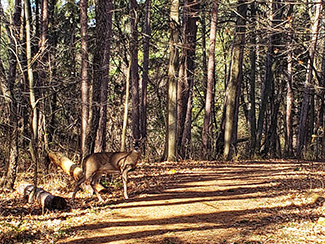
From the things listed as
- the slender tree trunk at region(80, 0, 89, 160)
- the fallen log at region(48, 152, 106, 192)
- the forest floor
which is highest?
the slender tree trunk at region(80, 0, 89, 160)

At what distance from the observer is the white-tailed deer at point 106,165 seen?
12000 mm

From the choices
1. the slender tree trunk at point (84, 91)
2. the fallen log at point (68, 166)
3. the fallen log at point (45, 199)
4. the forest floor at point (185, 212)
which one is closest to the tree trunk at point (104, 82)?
the slender tree trunk at point (84, 91)

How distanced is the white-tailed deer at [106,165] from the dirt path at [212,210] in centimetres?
79

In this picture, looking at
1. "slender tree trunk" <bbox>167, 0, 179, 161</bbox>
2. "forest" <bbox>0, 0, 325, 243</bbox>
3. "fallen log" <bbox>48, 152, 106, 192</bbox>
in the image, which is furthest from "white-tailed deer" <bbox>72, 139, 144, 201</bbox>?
"slender tree trunk" <bbox>167, 0, 179, 161</bbox>

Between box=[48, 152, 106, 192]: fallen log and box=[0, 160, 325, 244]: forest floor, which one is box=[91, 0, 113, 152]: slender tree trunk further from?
box=[0, 160, 325, 244]: forest floor

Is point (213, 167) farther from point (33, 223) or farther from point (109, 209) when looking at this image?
point (33, 223)

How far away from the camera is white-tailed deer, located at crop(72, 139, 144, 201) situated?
12.0m

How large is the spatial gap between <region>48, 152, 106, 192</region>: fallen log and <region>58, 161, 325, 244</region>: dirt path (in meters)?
0.97

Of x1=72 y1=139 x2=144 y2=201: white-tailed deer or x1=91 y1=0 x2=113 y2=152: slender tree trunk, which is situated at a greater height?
x1=91 y1=0 x2=113 y2=152: slender tree trunk

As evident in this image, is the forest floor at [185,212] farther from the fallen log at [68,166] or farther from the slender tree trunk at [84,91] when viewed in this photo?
the slender tree trunk at [84,91]

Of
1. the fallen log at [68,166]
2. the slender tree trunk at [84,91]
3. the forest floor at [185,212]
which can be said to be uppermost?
the slender tree trunk at [84,91]

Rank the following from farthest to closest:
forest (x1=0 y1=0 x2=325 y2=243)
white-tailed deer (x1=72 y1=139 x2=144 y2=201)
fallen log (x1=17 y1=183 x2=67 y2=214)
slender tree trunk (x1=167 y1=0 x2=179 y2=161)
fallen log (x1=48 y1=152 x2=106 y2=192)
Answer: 1. slender tree trunk (x1=167 y1=0 x2=179 y2=161)
2. fallen log (x1=48 y1=152 x2=106 y2=192)
3. forest (x1=0 y1=0 x2=325 y2=243)
4. white-tailed deer (x1=72 y1=139 x2=144 y2=201)
5. fallen log (x1=17 y1=183 x2=67 y2=214)

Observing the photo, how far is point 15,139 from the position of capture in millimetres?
13930

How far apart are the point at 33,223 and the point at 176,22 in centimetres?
1195
